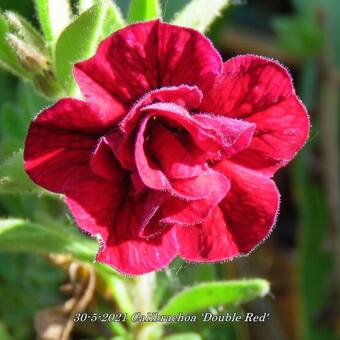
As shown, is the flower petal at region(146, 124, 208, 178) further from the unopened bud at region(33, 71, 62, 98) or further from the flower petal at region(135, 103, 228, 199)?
the unopened bud at region(33, 71, 62, 98)

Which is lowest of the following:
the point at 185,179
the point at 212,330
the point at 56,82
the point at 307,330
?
the point at 307,330

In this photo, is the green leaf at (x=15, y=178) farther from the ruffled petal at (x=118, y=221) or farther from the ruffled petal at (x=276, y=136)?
the ruffled petal at (x=276, y=136)

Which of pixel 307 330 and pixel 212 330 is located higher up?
pixel 212 330

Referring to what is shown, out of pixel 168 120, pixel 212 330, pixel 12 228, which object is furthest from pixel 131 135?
pixel 212 330

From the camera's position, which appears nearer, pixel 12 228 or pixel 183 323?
pixel 12 228

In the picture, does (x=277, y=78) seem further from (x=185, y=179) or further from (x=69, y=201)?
(x=69, y=201)

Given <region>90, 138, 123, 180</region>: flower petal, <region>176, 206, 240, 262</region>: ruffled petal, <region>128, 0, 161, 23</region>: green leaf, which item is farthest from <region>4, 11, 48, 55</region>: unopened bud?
<region>176, 206, 240, 262</region>: ruffled petal

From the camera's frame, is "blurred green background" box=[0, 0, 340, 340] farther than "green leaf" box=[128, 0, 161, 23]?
Yes
